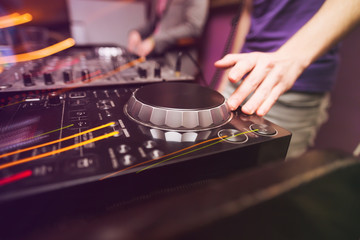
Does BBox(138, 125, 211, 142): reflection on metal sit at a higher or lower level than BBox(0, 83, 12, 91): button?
lower

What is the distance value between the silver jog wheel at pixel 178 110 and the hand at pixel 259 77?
0.17 ft

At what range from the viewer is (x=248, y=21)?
1085 millimetres

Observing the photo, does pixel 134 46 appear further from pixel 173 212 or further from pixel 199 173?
pixel 173 212

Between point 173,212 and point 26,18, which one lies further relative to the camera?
point 26,18

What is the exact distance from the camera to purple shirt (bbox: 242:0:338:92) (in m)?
0.79

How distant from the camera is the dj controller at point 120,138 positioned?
30 cm

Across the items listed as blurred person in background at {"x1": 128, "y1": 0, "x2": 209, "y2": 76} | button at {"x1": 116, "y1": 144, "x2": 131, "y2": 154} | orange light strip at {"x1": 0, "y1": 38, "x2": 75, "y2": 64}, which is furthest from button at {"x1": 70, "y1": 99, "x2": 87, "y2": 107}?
blurred person in background at {"x1": 128, "y1": 0, "x2": 209, "y2": 76}

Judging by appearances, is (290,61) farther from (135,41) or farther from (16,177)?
(135,41)

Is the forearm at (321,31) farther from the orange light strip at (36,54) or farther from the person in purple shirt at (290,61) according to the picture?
the orange light strip at (36,54)

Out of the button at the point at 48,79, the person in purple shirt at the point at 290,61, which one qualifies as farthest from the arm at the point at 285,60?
the button at the point at 48,79

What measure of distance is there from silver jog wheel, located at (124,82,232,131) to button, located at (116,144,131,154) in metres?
0.08

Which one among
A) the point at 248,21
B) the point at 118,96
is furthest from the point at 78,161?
the point at 248,21

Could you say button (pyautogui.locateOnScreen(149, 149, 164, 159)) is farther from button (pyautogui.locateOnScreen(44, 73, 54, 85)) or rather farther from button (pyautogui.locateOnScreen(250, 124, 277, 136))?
button (pyautogui.locateOnScreen(44, 73, 54, 85))

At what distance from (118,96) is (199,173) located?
0.33 metres
